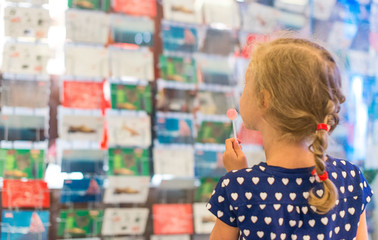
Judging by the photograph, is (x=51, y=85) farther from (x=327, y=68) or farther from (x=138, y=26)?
(x=327, y=68)

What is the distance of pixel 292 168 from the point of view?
0.85m

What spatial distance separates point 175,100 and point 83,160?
46cm

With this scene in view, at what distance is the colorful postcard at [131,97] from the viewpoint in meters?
1.76

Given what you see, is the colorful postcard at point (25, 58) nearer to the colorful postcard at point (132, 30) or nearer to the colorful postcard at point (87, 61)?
the colorful postcard at point (87, 61)

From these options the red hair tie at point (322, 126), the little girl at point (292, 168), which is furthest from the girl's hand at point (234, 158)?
the red hair tie at point (322, 126)

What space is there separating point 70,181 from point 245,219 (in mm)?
1018

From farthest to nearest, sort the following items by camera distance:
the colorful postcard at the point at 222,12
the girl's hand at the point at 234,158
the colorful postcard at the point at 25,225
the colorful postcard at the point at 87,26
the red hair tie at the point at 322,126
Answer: the colorful postcard at the point at 222,12 → the colorful postcard at the point at 87,26 → the colorful postcard at the point at 25,225 → the girl's hand at the point at 234,158 → the red hair tie at the point at 322,126

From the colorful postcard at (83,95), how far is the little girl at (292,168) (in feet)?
3.21

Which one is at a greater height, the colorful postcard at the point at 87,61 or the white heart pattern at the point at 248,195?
the colorful postcard at the point at 87,61

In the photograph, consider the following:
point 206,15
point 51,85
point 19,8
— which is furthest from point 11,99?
point 206,15

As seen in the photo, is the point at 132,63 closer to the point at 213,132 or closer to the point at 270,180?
the point at 213,132

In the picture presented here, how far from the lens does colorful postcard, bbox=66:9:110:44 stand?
171 cm

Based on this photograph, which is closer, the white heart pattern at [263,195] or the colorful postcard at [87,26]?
the white heart pattern at [263,195]

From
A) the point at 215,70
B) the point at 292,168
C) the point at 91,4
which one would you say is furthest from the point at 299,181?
the point at 91,4
